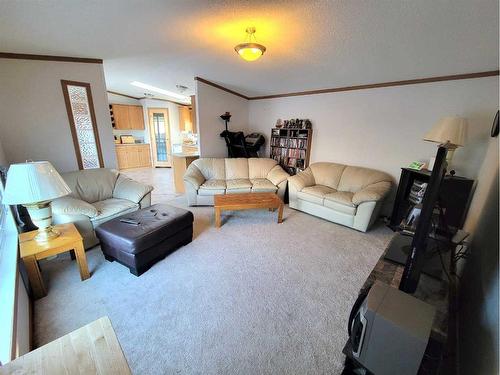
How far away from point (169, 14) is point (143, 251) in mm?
2231

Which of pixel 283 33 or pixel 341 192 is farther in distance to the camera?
pixel 341 192

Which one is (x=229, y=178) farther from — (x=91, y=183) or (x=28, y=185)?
(x=28, y=185)

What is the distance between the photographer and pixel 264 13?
6.08ft

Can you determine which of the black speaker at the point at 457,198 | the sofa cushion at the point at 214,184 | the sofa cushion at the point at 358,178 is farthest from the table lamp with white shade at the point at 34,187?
the black speaker at the point at 457,198

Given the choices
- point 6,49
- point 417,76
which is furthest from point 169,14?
point 417,76

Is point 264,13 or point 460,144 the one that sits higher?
point 264,13

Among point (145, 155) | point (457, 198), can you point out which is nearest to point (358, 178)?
point (457, 198)

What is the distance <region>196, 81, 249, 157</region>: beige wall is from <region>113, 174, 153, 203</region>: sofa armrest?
5.97 ft

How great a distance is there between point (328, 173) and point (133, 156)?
6.31 m

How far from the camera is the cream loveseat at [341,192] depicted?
9.78ft

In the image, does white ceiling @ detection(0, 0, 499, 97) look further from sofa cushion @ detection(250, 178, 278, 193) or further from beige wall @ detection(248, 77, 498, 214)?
sofa cushion @ detection(250, 178, 278, 193)

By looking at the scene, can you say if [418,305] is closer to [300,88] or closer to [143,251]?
[143,251]

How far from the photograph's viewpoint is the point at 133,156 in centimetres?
703

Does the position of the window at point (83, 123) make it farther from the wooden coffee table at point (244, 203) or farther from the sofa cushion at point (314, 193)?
the sofa cushion at point (314, 193)
